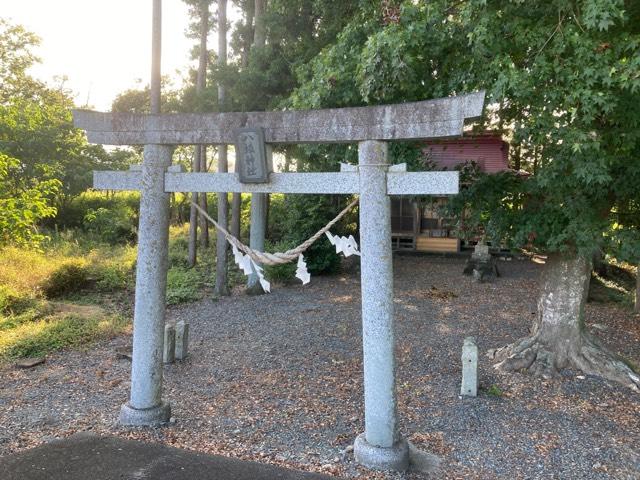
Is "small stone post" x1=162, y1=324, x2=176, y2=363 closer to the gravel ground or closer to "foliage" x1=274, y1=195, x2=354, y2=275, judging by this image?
the gravel ground

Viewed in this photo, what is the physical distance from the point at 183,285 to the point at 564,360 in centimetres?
906

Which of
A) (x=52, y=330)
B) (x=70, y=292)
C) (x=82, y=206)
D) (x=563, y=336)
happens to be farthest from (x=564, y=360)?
(x=82, y=206)

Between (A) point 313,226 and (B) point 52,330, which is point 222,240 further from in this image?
(B) point 52,330

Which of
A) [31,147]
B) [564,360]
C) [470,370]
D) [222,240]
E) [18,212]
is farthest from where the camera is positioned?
[31,147]

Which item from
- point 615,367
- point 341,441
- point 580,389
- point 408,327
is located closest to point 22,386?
point 341,441

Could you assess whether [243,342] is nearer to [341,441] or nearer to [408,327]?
[408,327]

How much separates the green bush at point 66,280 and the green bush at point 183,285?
2070 mm

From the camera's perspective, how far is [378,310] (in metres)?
4.00

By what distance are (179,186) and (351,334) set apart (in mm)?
4841

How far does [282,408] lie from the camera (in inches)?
211

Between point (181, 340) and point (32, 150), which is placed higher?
point (32, 150)

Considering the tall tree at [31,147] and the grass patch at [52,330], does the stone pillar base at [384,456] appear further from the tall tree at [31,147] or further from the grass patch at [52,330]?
the tall tree at [31,147]

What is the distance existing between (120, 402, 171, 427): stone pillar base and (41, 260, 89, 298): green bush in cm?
705

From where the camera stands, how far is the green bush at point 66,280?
10758 millimetres
